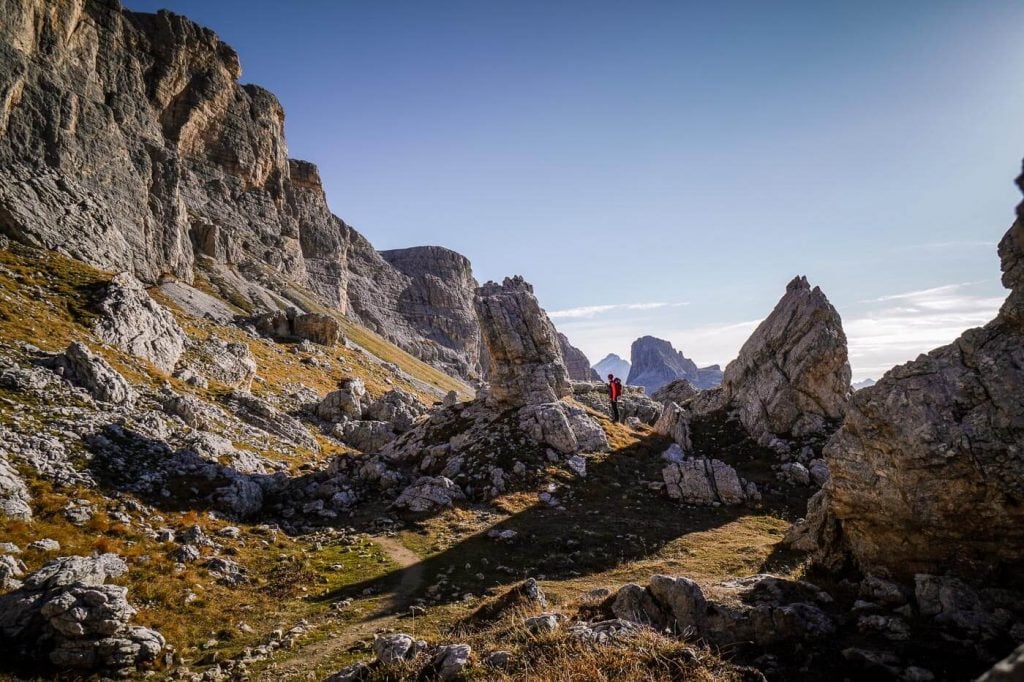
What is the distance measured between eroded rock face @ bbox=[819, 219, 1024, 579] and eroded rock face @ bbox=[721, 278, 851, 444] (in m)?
28.0

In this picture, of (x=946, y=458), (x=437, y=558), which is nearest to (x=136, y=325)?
(x=437, y=558)

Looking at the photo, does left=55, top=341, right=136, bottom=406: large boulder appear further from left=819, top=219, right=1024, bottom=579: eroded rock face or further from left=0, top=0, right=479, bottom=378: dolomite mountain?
left=819, top=219, right=1024, bottom=579: eroded rock face

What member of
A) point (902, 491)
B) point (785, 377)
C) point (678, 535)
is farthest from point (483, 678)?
point (785, 377)

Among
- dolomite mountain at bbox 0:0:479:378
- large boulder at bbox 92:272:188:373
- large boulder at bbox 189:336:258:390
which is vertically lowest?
large boulder at bbox 189:336:258:390

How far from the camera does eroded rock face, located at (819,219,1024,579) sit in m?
13.7

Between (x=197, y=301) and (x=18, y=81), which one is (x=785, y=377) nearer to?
(x=197, y=301)

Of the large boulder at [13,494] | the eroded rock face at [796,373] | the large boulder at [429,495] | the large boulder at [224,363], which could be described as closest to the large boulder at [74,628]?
the large boulder at [13,494]

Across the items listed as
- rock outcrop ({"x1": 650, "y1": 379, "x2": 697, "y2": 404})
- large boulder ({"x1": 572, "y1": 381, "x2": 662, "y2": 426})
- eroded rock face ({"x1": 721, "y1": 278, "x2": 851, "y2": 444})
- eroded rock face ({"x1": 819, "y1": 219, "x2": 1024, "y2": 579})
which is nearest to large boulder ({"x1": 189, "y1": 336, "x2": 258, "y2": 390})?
large boulder ({"x1": 572, "y1": 381, "x2": 662, "y2": 426})

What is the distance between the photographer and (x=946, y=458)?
14.4m

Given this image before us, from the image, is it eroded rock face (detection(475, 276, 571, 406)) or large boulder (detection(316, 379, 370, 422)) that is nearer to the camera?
eroded rock face (detection(475, 276, 571, 406))

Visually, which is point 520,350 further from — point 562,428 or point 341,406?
point 341,406

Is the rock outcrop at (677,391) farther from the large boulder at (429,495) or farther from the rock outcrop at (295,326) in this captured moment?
the rock outcrop at (295,326)

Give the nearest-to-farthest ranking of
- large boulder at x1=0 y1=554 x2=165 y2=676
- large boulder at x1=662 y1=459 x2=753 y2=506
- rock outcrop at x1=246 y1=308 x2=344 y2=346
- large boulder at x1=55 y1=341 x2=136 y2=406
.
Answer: large boulder at x1=0 y1=554 x2=165 y2=676 < large boulder at x1=55 y1=341 x2=136 y2=406 < large boulder at x1=662 y1=459 x2=753 y2=506 < rock outcrop at x1=246 y1=308 x2=344 y2=346

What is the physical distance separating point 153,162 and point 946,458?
120737 mm
